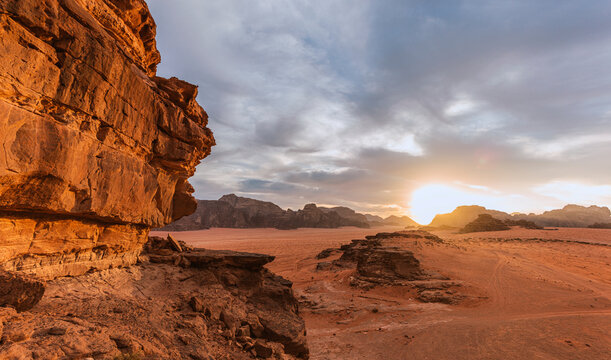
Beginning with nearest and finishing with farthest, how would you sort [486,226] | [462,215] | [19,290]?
[19,290]
[486,226]
[462,215]

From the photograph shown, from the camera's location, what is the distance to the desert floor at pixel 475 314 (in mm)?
8344

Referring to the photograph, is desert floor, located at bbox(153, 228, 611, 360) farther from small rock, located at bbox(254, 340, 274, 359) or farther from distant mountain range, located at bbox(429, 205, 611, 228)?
distant mountain range, located at bbox(429, 205, 611, 228)

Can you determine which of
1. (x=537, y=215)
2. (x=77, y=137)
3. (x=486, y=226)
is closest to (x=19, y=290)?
(x=77, y=137)

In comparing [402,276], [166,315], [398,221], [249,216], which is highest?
[249,216]

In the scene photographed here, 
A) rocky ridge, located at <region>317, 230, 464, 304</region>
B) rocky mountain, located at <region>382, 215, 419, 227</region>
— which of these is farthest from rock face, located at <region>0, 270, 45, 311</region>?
rocky mountain, located at <region>382, 215, 419, 227</region>

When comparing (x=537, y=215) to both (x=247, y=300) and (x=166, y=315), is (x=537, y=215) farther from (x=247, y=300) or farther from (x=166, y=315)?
(x=166, y=315)

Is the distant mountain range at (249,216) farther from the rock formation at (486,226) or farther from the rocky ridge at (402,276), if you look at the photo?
the rocky ridge at (402,276)

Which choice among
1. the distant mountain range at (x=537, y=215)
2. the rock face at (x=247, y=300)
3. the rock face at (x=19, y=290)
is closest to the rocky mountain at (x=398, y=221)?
the distant mountain range at (x=537, y=215)

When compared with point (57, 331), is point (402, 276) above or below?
below

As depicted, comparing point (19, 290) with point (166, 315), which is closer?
point (19, 290)

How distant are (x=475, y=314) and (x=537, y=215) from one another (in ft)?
374

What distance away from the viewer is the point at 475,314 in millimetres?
11273

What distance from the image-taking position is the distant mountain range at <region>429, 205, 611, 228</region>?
278 feet

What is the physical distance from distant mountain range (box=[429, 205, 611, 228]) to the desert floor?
72387mm
